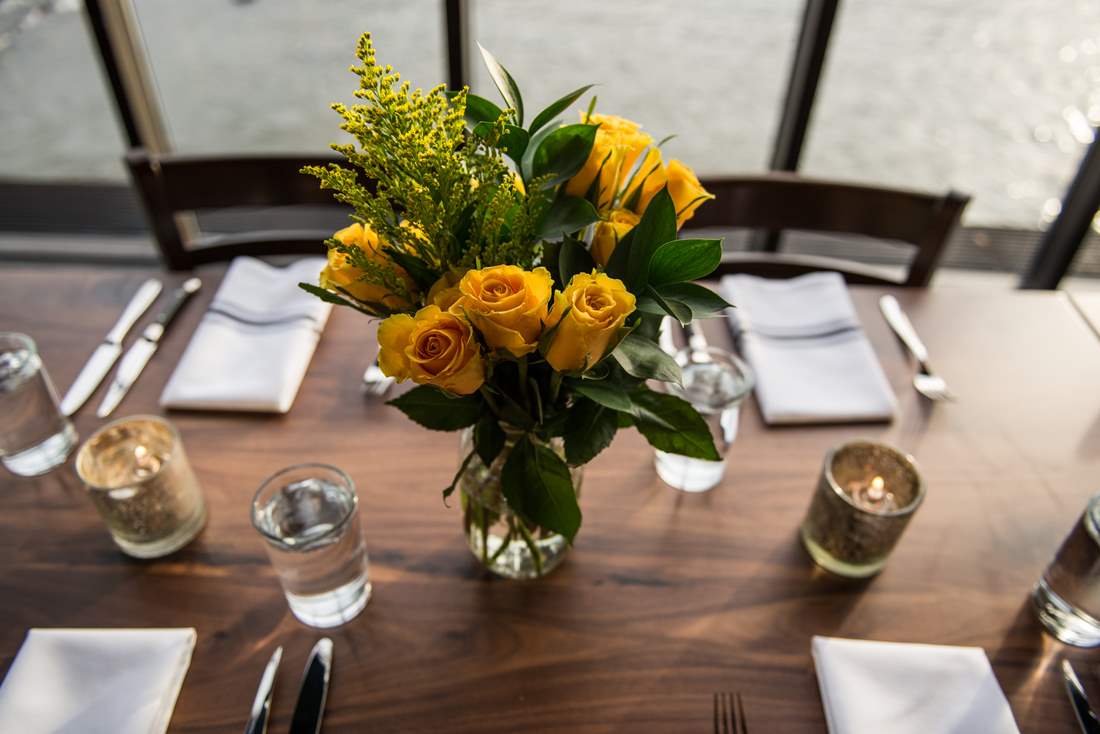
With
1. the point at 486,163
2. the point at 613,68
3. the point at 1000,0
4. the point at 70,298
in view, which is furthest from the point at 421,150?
the point at 1000,0

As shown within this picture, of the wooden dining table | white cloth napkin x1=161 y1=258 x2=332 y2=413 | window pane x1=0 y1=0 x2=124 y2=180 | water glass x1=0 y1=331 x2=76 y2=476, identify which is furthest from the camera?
window pane x1=0 y1=0 x2=124 y2=180

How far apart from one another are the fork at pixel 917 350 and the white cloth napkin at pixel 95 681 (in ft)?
2.96

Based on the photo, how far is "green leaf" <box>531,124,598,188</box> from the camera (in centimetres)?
61

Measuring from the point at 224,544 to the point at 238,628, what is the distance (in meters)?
0.11

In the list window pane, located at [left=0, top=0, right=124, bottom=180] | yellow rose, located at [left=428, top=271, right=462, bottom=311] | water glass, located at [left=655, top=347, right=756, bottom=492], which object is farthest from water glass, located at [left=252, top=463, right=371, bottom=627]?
window pane, located at [left=0, top=0, right=124, bottom=180]

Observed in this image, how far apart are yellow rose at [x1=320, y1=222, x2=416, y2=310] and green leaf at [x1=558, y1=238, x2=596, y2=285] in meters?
0.12

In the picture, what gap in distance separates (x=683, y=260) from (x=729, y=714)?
411 mm

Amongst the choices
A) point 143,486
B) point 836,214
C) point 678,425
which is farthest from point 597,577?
point 836,214

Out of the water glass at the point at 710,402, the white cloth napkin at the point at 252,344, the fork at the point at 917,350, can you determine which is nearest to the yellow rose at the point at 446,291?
the water glass at the point at 710,402

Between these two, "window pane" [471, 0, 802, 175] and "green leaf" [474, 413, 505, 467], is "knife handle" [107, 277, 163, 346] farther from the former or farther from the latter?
"window pane" [471, 0, 802, 175]

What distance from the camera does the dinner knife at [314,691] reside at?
0.69 meters

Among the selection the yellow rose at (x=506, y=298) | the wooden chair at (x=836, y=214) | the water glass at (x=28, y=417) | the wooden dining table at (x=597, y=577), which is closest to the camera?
the yellow rose at (x=506, y=298)

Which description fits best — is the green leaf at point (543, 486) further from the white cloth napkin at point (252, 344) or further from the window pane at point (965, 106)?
the window pane at point (965, 106)

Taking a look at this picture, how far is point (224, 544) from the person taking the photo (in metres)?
0.85
